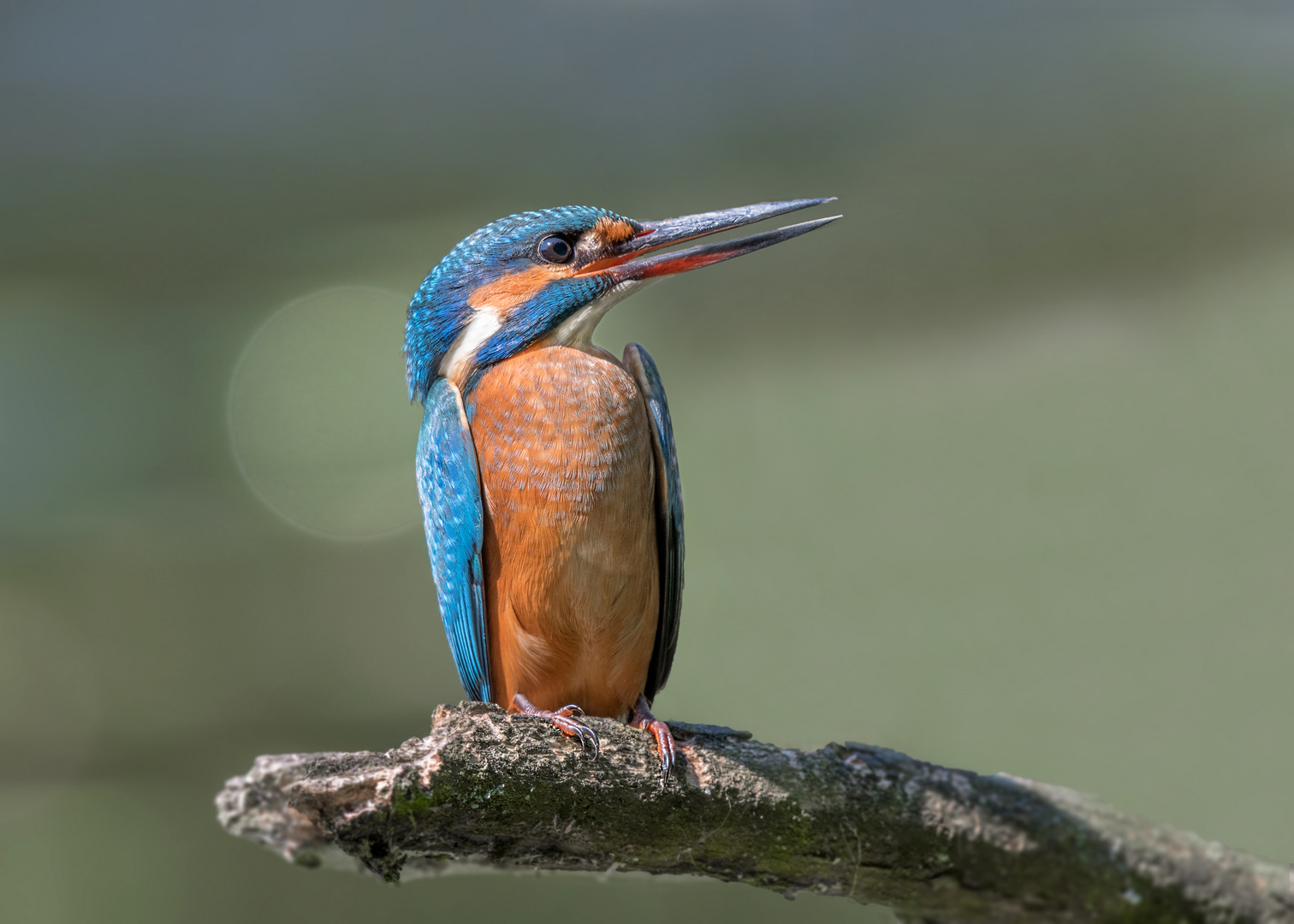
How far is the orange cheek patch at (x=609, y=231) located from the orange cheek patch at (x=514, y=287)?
3.1 inches

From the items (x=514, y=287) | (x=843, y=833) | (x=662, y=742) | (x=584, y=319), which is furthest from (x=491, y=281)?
(x=843, y=833)

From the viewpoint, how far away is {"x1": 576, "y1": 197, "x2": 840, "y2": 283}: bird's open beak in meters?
1.49

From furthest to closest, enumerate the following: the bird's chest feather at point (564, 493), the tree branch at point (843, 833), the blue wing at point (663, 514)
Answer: the blue wing at point (663, 514) → the bird's chest feather at point (564, 493) → the tree branch at point (843, 833)

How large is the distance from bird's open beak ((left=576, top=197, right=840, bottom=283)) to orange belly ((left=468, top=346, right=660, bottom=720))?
0.58 ft

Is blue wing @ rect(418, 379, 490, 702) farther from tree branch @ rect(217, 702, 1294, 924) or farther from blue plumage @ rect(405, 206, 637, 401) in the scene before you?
tree branch @ rect(217, 702, 1294, 924)

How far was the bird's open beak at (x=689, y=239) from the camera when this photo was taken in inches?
→ 58.7

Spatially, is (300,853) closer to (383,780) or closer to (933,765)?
(383,780)

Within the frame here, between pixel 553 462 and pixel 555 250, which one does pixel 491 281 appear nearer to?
pixel 555 250

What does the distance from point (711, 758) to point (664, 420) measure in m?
0.54

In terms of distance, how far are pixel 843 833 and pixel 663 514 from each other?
0.55 m

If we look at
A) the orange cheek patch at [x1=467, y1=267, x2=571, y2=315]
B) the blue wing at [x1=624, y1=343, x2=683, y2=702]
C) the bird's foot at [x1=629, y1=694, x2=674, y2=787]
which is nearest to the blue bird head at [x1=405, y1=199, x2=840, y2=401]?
the orange cheek patch at [x1=467, y1=267, x2=571, y2=315]

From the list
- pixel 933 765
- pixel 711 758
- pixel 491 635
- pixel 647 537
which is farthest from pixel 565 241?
pixel 933 765

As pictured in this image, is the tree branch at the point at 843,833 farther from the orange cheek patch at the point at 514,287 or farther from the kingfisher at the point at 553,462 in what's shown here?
the orange cheek patch at the point at 514,287

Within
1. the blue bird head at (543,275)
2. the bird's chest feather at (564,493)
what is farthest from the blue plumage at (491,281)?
the bird's chest feather at (564,493)
